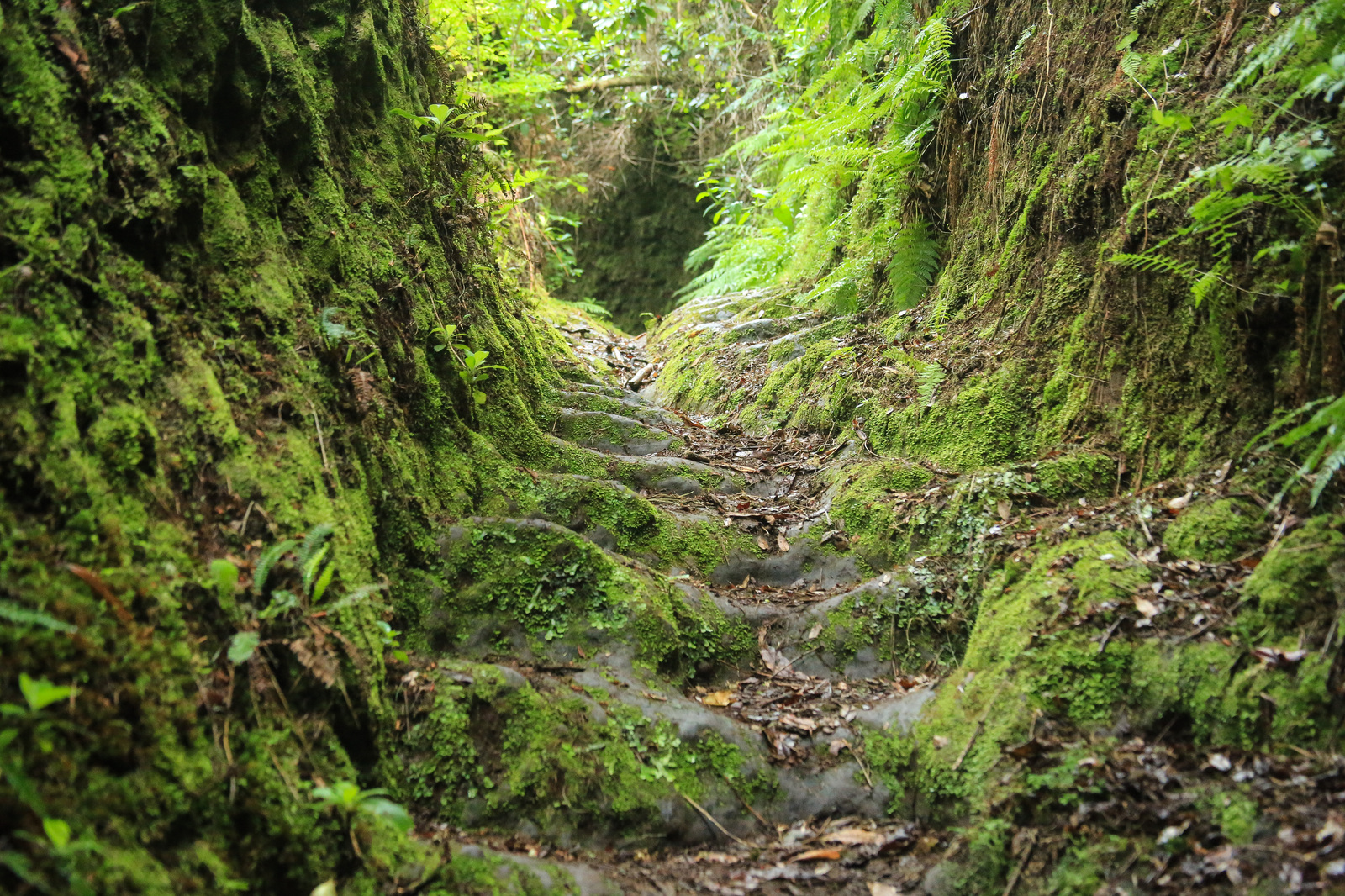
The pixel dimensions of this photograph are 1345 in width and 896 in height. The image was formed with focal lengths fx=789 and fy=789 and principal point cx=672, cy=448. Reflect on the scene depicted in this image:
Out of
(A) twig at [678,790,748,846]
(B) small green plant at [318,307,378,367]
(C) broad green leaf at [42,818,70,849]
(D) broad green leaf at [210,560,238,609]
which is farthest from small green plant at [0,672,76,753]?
(A) twig at [678,790,748,846]

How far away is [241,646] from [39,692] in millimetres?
562

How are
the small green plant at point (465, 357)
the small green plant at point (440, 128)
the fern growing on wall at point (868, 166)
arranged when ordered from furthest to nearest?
1. the fern growing on wall at point (868, 166)
2. the small green plant at point (440, 128)
3. the small green plant at point (465, 357)

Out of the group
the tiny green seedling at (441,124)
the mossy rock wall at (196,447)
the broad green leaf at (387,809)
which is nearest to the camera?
the mossy rock wall at (196,447)

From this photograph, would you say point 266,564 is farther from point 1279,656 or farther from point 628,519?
point 1279,656

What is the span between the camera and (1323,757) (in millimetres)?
2260

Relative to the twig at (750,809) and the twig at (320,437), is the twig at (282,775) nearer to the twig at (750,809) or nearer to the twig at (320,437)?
the twig at (320,437)

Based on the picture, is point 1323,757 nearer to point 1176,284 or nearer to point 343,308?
point 1176,284

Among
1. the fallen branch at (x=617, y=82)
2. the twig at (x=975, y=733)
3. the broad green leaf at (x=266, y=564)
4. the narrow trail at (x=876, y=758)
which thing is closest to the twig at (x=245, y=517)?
the broad green leaf at (x=266, y=564)

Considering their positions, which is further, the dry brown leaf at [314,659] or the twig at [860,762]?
the twig at [860,762]

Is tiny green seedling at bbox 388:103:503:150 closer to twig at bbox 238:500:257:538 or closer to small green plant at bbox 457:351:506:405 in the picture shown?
small green plant at bbox 457:351:506:405

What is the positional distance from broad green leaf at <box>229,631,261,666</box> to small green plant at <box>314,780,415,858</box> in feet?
1.36

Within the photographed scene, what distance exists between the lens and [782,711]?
11.8ft

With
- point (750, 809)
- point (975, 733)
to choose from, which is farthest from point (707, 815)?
point (975, 733)

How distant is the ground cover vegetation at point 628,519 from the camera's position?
207 centimetres
